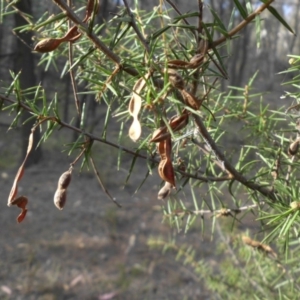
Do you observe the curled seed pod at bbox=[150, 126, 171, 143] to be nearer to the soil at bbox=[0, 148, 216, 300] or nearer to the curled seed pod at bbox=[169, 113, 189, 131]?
the curled seed pod at bbox=[169, 113, 189, 131]

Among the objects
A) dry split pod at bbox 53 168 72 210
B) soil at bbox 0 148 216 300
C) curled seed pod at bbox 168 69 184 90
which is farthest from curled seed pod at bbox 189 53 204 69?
soil at bbox 0 148 216 300

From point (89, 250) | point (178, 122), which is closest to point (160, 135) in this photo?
point (178, 122)

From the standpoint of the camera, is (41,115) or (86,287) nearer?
(41,115)

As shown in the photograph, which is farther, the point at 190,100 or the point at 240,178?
the point at 240,178

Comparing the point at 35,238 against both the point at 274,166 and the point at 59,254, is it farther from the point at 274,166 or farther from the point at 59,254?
the point at 274,166

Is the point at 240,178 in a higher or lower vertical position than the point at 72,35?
lower

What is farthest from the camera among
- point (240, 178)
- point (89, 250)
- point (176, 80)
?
point (89, 250)

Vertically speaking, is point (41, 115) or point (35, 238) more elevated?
point (41, 115)

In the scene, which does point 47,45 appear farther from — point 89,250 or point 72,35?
point 89,250

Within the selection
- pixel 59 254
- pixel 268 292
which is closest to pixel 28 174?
pixel 59 254

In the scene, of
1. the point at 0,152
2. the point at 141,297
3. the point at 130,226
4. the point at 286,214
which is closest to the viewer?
the point at 286,214

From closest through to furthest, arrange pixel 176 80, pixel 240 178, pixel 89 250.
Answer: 1. pixel 176 80
2. pixel 240 178
3. pixel 89 250

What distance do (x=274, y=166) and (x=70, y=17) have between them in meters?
0.33

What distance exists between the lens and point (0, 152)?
4.79 meters
